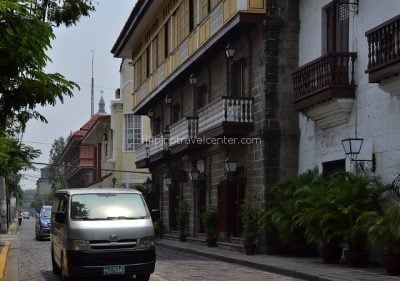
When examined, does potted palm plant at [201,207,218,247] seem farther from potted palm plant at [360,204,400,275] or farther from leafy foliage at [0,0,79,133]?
leafy foliage at [0,0,79,133]

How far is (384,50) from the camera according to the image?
1455cm

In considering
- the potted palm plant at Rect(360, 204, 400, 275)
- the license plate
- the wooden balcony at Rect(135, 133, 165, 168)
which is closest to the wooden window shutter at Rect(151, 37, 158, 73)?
the wooden balcony at Rect(135, 133, 165, 168)

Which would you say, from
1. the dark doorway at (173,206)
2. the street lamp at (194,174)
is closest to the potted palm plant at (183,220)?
the street lamp at (194,174)

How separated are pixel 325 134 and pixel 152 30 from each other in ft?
54.3

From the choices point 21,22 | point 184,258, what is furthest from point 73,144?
point 21,22

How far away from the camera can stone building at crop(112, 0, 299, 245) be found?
67.5 feet

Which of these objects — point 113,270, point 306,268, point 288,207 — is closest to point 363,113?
point 288,207

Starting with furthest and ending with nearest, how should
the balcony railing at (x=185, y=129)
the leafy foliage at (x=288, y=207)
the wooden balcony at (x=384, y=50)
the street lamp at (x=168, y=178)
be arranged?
the street lamp at (x=168, y=178)
the balcony railing at (x=185, y=129)
the leafy foliage at (x=288, y=207)
the wooden balcony at (x=384, y=50)

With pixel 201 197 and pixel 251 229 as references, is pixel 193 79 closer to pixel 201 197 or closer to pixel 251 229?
pixel 201 197

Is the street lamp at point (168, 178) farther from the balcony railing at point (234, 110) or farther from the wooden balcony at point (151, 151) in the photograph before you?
the balcony railing at point (234, 110)

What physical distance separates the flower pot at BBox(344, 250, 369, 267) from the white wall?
5.79ft

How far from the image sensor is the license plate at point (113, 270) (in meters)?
12.3

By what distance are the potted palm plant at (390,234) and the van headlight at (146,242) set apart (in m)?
4.25

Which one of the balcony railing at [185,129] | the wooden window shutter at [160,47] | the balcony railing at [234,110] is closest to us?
the balcony railing at [234,110]
